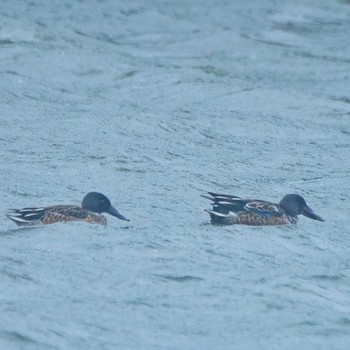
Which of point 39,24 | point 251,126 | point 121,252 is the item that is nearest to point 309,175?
point 251,126

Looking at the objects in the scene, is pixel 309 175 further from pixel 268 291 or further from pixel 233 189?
pixel 268 291

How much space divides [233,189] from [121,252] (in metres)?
2.44

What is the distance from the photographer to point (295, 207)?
1180cm

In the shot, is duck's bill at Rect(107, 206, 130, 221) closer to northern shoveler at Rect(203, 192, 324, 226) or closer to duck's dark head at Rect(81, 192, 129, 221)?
duck's dark head at Rect(81, 192, 129, 221)

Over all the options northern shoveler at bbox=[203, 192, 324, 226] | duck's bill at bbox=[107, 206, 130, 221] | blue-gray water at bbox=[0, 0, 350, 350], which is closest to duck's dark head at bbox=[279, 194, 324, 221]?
northern shoveler at bbox=[203, 192, 324, 226]

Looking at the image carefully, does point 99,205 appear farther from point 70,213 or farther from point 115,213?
point 70,213

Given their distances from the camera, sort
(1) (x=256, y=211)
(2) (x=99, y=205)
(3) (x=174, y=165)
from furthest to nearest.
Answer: (3) (x=174, y=165)
(1) (x=256, y=211)
(2) (x=99, y=205)

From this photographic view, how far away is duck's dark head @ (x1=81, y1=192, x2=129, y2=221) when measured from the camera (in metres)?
11.4

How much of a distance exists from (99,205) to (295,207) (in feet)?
5.12

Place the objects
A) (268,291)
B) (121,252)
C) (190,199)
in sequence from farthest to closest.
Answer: (190,199)
(121,252)
(268,291)

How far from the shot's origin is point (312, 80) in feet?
57.5

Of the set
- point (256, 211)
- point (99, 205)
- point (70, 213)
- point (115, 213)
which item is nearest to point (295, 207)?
point (256, 211)

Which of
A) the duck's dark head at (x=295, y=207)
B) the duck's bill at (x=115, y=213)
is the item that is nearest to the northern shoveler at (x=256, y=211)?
the duck's dark head at (x=295, y=207)

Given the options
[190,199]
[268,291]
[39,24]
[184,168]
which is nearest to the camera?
[268,291]
